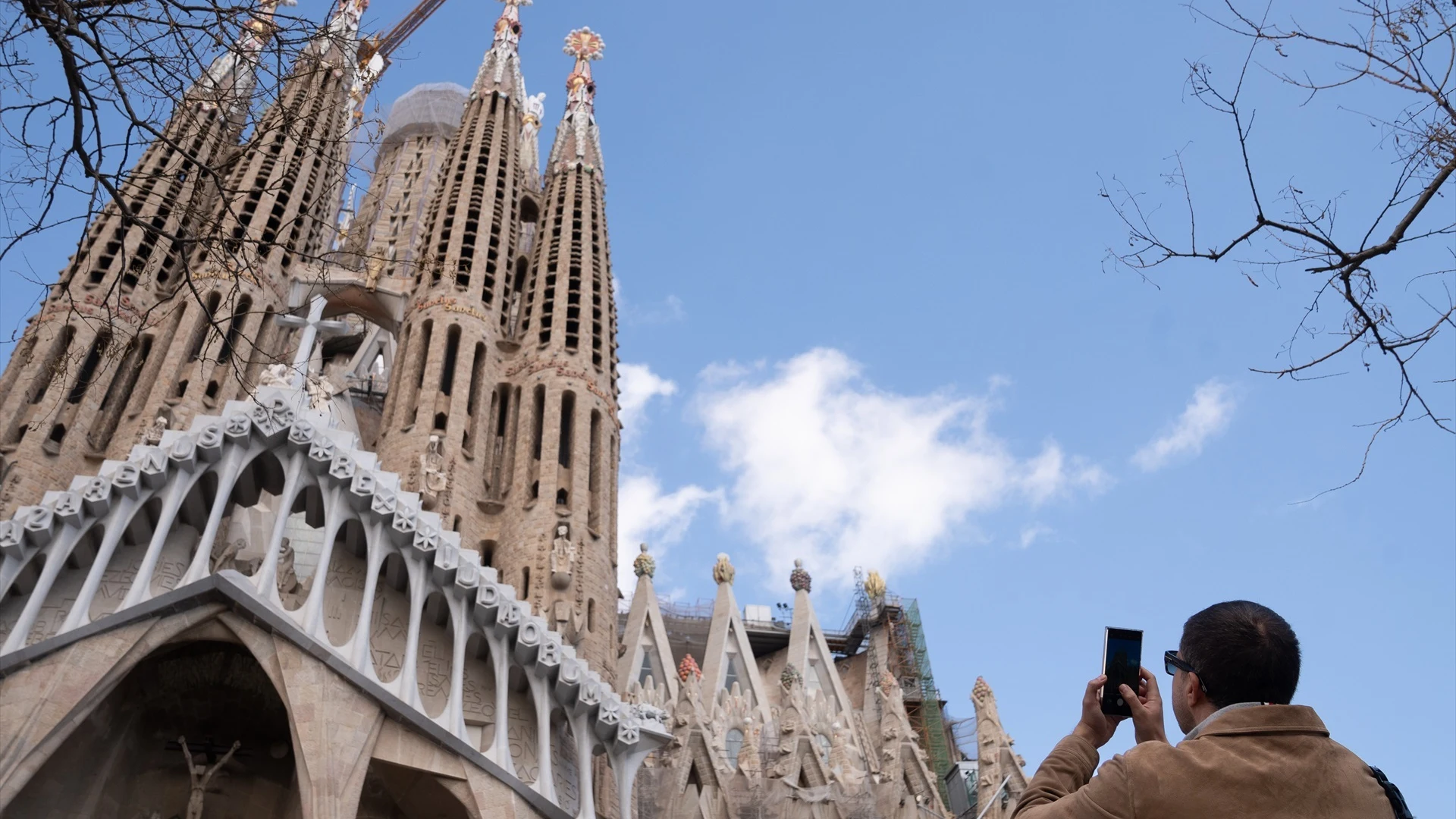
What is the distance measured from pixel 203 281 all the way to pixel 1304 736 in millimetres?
24380

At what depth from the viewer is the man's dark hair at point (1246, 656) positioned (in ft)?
7.42

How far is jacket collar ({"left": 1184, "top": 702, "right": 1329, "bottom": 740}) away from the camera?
2.16 meters

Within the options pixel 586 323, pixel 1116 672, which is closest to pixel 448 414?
pixel 586 323

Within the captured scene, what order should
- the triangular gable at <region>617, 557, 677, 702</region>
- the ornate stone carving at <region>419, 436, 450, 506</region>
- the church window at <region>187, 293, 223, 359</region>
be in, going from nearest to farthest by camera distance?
1. the ornate stone carving at <region>419, 436, 450, 506</region>
2. the church window at <region>187, 293, 223, 359</region>
3. the triangular gable at <region>617, 557, 677, 702</region>

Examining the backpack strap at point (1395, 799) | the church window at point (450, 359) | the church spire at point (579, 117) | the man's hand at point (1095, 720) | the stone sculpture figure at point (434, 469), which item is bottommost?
the backpack strap at point (1395, 799)

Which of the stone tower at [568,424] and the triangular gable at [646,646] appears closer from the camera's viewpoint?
the stone tower at [568,424]

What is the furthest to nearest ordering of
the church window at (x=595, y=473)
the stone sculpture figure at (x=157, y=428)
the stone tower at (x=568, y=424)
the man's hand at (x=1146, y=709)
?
the church window at (x=595, y=473) < the stone tower at (x=568, y=424) < the stone sculpture figure at (x=157, y=428) < the man's hand at (x=1146, y=709)

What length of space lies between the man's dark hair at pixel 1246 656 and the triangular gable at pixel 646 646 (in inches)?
986

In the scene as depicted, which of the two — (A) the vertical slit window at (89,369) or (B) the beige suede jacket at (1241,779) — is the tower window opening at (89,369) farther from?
(B) the beige suede jacket at (1241,779)

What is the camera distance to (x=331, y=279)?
2759 cm

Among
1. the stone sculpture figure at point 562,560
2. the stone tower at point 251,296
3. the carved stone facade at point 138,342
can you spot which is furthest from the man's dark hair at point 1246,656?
the stone sculpture figure at point 562,560

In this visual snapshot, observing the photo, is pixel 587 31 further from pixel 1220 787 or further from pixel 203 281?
pixel 1220 787

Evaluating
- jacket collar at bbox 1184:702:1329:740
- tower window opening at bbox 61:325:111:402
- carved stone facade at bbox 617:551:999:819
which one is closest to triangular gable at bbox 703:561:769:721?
carved stone facade at bbox 617:551:999:819

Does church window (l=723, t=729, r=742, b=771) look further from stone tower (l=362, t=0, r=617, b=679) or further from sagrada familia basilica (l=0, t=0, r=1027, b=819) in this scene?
stone tower (l=362, t=0, r=617, b=679)
